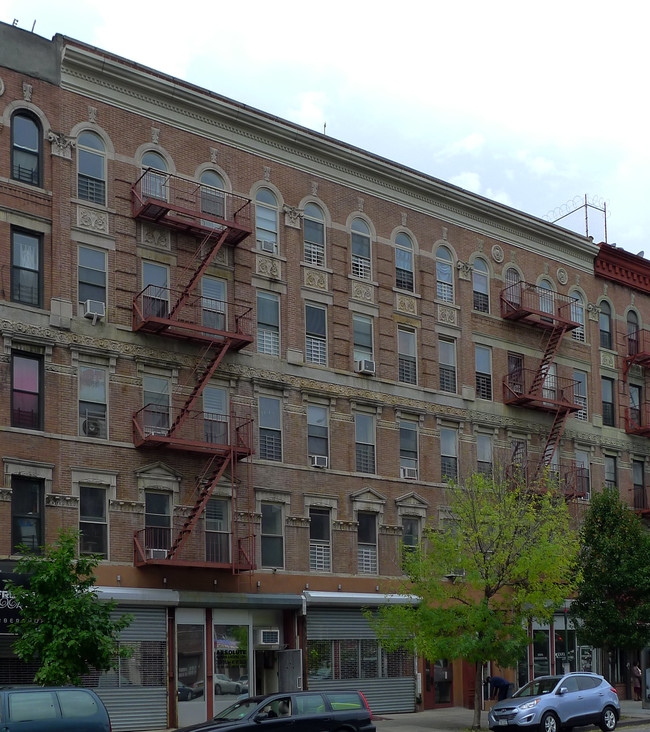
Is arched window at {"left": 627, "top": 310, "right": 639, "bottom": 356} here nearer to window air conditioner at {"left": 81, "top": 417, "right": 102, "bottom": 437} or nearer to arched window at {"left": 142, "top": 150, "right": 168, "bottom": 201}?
arched window at {"left": 142, "top": 150, "right": 168, "bottom": 201}

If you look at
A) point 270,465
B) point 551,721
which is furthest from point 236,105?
point 551,721

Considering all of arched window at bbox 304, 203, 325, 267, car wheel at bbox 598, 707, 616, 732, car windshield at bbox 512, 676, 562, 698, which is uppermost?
arched window at bbox 304, 203, 325, 267

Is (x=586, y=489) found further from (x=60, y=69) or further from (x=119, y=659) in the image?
(x=60, y=69)

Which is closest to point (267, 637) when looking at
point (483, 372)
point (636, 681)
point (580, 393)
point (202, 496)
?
point (202, 496)

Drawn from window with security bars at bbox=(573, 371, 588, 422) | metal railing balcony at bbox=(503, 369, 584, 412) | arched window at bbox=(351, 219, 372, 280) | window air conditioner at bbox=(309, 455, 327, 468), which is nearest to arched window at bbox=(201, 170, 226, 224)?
arched window at bbox=(351, 219, 372, 280)

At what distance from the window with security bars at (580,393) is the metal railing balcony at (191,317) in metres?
15.8

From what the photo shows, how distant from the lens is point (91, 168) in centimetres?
3166

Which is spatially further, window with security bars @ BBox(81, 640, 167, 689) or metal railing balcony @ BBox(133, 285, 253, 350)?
metal railing balcony @ BBox(133, 285, 253, 350)

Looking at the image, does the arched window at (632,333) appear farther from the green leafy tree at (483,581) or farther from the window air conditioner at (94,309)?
the window air conditioner at (94,309)

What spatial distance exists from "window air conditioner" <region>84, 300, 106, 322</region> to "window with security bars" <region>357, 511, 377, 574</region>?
10660 millimetres

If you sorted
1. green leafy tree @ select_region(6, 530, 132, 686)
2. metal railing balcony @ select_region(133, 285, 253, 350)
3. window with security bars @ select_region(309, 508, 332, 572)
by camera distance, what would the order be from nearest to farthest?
1. green leafy tree @ select_region(6, 530, 132, 686)
2. metal railing balcony @ select_region(133, 285, 253, 350)
3. window with security bars @ select_region(309, 508, 332, 572)

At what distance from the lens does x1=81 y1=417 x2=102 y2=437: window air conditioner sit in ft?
98.8

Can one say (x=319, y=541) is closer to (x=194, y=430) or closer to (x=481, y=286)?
(x=194, y=430)

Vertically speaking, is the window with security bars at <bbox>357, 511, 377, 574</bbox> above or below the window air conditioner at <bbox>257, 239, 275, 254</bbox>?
below
